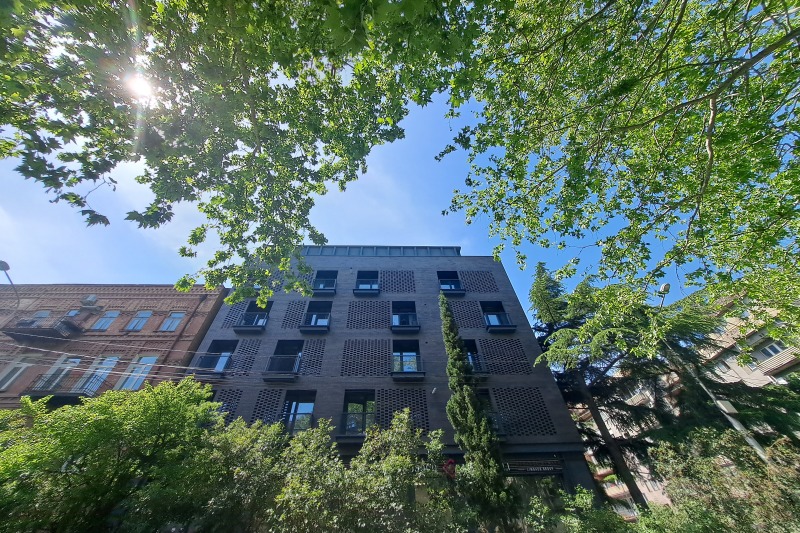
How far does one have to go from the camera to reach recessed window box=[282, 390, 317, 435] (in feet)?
44.0

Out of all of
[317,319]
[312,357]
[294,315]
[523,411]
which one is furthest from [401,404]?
[294,315]

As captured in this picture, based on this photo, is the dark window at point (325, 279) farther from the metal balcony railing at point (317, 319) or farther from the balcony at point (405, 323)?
the balcony at point (405, 323)

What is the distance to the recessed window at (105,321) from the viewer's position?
1678cm

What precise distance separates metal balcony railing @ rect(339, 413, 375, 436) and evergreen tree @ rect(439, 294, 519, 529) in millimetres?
3959

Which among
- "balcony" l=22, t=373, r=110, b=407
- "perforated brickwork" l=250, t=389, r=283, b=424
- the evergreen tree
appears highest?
"balcony" l=22, t=373, r=110, b=407

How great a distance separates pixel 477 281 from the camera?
2025 centimetres

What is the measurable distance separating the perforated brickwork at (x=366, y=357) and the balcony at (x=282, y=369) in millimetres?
2443

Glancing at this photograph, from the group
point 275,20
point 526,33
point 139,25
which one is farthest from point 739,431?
point 139,25

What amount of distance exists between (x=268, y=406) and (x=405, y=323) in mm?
8298

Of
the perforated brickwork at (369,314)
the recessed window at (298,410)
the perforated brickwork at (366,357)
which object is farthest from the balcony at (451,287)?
the recessed window at (298,410)

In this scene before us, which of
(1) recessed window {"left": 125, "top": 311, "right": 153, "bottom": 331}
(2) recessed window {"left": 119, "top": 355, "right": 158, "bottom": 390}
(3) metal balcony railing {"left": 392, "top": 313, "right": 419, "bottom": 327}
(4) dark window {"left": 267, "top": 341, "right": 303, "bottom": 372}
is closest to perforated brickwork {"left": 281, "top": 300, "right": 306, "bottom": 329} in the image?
(4) dark window {"left": 267, "top": 341, "right": 303, "bottom": 372}

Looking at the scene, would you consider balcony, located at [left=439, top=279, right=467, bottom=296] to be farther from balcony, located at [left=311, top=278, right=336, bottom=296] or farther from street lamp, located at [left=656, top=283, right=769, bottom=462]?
street lamp, located at [left=656, top=283, right=769, bottom=462]

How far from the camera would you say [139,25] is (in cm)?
493

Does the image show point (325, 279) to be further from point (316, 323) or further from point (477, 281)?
point (477, 281)
